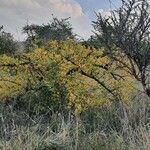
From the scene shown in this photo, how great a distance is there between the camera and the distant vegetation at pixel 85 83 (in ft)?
31.7

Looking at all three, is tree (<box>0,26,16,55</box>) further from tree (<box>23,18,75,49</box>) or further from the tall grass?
the tall grass

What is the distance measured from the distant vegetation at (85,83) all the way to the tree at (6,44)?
274 inches

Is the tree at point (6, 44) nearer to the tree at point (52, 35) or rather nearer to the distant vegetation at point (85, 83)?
the tree at point (52, 35)

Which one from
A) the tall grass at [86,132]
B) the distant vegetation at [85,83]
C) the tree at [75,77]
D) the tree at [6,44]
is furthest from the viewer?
the tree at [6,44]

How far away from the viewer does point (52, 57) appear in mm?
10734

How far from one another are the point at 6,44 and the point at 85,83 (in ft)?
38.0

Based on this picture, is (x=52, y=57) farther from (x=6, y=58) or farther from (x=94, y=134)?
(x=94, y=134)

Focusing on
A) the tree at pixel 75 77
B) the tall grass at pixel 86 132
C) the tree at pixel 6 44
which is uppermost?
the tree at pixel 6 44

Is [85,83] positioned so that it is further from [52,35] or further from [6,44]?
[6,44]

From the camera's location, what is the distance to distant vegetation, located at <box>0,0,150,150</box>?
9.65 m

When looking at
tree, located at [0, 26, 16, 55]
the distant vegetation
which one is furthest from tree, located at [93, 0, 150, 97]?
tree, located at [0, 26, 16, 55]

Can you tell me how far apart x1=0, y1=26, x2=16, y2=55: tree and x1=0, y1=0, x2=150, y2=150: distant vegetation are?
22.8 ft

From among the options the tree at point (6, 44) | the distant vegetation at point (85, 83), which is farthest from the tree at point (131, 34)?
the tree at point (6, 44)

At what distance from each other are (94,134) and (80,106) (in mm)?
1625
